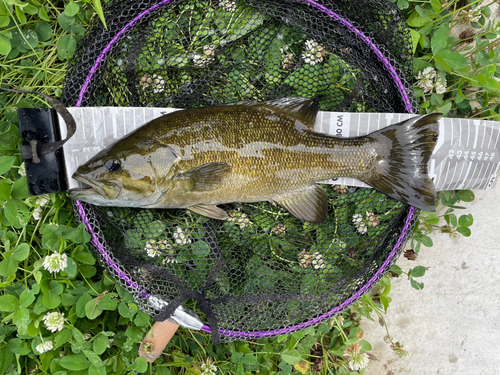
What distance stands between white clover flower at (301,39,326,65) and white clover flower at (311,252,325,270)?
136 cm

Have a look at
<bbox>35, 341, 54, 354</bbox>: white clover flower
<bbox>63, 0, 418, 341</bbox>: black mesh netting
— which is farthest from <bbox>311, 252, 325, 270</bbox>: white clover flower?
<bbox>35, 341, 54, 354</bbox>: white clover flower

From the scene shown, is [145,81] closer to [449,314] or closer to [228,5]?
[228,5]

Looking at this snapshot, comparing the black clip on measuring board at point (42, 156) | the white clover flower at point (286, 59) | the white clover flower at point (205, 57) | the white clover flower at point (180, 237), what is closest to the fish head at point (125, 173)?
the black clip on measuring board at point (42, 156)

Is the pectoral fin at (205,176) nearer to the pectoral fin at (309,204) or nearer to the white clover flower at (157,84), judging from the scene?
the pectoral fin at (309,204)

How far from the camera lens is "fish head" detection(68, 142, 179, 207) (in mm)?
1983

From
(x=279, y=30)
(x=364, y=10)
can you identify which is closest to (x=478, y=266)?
(x=364, y=10)

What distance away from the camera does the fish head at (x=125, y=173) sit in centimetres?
198

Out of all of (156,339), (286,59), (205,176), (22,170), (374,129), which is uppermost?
(286,59)

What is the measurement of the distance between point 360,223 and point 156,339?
5.28ft

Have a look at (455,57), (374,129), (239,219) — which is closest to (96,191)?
(239,219)

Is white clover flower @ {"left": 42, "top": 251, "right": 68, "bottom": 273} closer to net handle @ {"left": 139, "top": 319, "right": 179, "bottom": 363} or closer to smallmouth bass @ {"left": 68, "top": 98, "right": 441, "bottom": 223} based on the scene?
smallmouth bass @ {"left": 68, "top": 98, "right": 441, "bottom": 223}

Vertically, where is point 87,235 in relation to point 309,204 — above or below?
below

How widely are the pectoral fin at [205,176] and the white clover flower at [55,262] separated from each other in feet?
3.18

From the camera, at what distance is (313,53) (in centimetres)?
229
